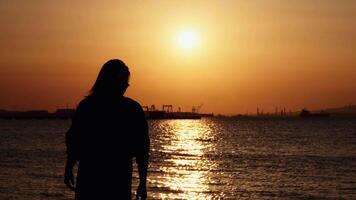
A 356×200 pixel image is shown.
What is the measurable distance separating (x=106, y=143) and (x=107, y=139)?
37mm

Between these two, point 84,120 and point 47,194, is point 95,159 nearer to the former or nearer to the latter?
point 84,120

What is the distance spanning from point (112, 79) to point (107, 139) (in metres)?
0.55

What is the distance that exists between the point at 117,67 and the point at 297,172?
37.8 m

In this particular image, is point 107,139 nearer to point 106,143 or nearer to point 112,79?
point 106,143

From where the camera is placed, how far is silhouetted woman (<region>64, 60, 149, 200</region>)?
5.85 metres

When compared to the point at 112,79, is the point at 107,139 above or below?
below

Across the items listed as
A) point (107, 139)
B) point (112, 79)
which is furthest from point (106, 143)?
point (112, 79)

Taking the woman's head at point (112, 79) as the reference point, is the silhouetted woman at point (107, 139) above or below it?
below

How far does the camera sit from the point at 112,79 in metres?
5.88

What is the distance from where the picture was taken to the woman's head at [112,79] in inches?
231

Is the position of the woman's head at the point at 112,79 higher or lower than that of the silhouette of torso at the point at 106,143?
higher

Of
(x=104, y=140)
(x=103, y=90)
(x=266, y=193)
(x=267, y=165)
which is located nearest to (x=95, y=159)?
(x=104, y=140)

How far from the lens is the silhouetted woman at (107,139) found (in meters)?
5.85

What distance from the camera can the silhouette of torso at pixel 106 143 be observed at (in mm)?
5848
